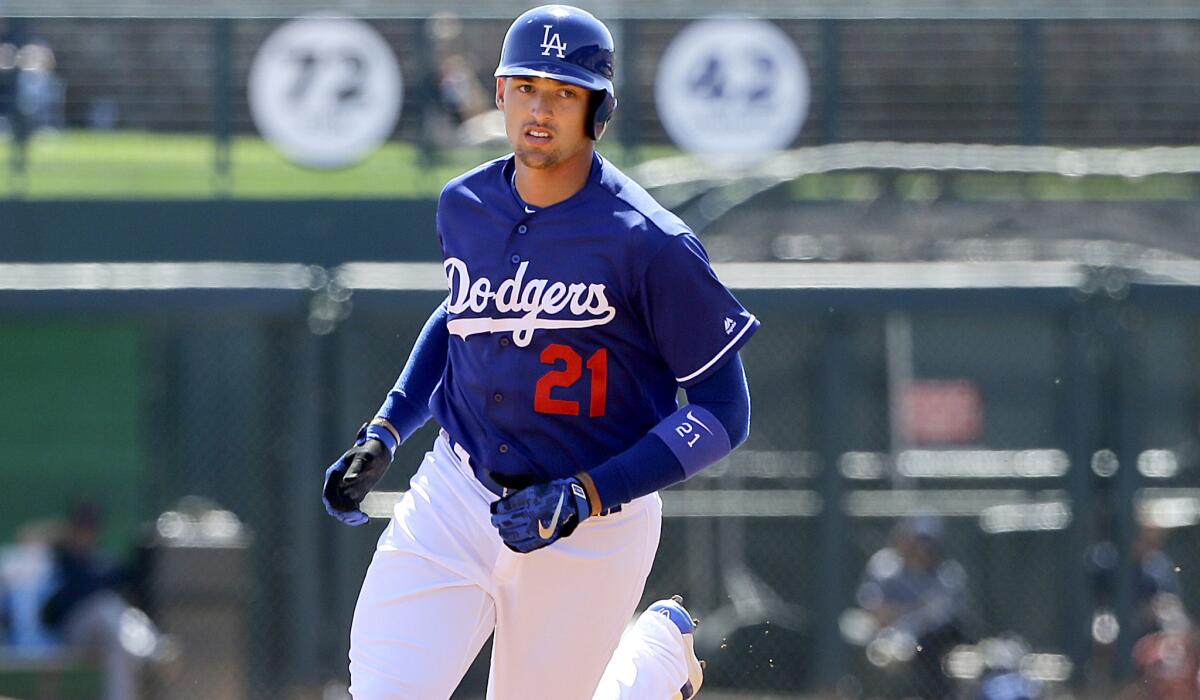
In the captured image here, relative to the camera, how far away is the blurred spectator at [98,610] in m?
6.38

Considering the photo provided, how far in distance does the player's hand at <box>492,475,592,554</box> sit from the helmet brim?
0.71m

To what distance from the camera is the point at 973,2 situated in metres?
11.2

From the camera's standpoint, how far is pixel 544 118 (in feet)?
9.69

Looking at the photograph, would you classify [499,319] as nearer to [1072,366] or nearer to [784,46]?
[1072,366]

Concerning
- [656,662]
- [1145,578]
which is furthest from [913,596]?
[656,662]

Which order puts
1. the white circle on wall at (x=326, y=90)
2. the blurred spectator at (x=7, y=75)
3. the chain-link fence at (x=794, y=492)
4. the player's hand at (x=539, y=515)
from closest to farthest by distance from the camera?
the player's hand at (x=539, y=515) → the chain-link fence at (x=794, y=492) → the blurred spectator at (x=7, y=75) → the white circle on wall at (x=326, y=90)

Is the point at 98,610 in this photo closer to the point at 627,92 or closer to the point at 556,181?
the point at 556,181

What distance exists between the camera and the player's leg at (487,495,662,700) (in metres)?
3.08

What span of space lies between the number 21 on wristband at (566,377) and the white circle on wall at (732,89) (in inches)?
292

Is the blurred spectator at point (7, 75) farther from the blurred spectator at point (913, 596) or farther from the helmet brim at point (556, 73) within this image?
the helmet brim at point (556, 73)

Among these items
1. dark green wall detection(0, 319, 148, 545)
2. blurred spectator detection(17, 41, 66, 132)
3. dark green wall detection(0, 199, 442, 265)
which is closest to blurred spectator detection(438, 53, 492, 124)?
dark green wall detection(0, 199, 442, 265)

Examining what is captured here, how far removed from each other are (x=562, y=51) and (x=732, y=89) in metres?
7.69

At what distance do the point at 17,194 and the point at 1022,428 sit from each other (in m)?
6.46

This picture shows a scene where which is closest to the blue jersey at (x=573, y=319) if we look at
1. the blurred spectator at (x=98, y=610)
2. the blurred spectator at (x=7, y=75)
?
the blurred spectator at (x=98, y=610)
